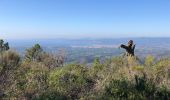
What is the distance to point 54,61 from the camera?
32.6 meters

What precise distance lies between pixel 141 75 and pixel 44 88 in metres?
4.79

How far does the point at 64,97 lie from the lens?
13984 mm

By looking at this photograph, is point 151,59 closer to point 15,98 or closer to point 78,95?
point 78,95

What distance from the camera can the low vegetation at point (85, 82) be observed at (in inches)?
507

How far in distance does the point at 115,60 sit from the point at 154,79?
4.95 meters

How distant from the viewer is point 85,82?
16.1m

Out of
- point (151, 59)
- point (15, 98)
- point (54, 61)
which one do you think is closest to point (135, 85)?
point (15, 98)

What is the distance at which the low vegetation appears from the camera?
507 inches

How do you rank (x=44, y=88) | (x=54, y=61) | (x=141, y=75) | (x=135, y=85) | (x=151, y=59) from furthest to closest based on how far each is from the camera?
(x=54, y=61), (x=151, y=59), (x=141, y=75), (x=44, y=88), (x=135, y=85)

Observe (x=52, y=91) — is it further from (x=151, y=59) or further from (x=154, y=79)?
(x=151, y=59)

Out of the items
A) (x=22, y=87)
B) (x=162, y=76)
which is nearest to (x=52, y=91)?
(x=22, y=87)

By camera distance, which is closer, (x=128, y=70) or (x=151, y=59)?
(x=128, y=70)

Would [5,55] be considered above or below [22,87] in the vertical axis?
above

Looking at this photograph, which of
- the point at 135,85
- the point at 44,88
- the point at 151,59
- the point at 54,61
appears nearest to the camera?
the point at 135,85
